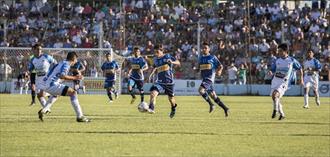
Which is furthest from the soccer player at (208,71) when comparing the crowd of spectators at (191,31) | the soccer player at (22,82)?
the soccer player at (22,82)

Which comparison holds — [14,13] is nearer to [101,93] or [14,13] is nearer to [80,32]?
[80,32]

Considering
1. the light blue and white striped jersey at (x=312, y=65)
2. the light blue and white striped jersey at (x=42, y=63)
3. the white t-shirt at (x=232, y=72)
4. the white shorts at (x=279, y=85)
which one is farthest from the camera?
the white t-shirt at (x=232, y=72)

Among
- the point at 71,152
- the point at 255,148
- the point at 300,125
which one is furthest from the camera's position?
the point at 300,125

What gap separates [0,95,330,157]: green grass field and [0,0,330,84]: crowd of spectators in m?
25.8

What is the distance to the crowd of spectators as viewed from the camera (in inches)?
1998

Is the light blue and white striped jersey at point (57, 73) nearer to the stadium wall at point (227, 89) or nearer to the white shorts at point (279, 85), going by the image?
the white shorts at point (279, 85)

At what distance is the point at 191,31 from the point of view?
171 ft

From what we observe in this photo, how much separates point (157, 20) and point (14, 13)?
396 inches

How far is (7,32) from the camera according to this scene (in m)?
54.2

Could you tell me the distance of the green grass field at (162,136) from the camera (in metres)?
14.6

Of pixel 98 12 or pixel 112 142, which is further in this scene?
pixel 98 12

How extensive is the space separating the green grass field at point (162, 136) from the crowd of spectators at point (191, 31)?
25.8 meters

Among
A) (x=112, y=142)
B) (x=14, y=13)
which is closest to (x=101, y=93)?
(x=14, y=13)

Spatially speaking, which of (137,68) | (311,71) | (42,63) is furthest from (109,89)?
(42,63)
